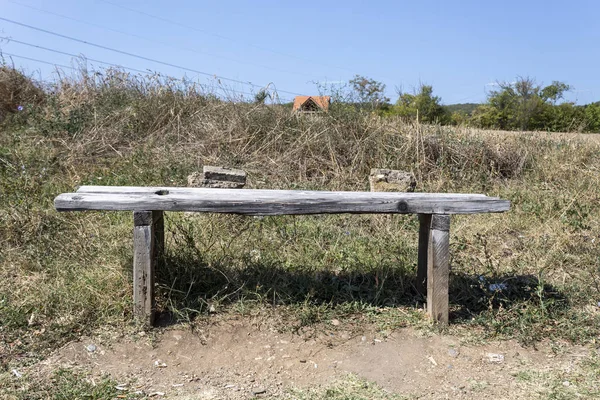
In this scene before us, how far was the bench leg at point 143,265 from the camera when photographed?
3004mm

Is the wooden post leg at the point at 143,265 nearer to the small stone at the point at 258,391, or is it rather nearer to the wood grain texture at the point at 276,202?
the wood grain texture at the point at 276,202

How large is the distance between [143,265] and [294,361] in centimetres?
103

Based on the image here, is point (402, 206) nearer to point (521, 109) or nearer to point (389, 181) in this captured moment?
point (389, 181)

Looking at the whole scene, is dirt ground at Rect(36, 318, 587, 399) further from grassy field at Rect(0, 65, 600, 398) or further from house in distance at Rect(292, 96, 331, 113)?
house in distance at Rect(292, 96, 331, 113)

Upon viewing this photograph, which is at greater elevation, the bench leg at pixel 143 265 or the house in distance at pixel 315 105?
the house in distance at pixel 315 105

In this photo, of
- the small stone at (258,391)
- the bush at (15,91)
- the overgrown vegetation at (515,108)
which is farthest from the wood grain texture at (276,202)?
the overgrown vegetation at (515,108)

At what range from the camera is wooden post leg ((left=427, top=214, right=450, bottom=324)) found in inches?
124

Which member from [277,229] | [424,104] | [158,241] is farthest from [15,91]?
[424,104]

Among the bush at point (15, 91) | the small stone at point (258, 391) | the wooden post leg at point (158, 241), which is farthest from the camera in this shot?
the bush at point (15, 91)

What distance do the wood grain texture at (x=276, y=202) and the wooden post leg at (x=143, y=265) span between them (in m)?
0.09

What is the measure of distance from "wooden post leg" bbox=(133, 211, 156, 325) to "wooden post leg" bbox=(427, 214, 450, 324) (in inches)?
65.8

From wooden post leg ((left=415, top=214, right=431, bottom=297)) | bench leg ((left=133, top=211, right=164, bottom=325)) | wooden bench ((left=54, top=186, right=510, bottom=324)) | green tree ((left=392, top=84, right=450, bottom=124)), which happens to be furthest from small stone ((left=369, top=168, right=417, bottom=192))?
green tree ((left=392, top=84, right=450, bottom=124))

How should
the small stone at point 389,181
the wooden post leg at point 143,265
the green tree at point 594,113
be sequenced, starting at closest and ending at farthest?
1. the wooden post leg at point 143,265
2. the small stone at point 389,181
3. the green tree at point 594,113

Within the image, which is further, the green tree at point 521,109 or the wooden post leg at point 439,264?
the green tree at point 521,109
